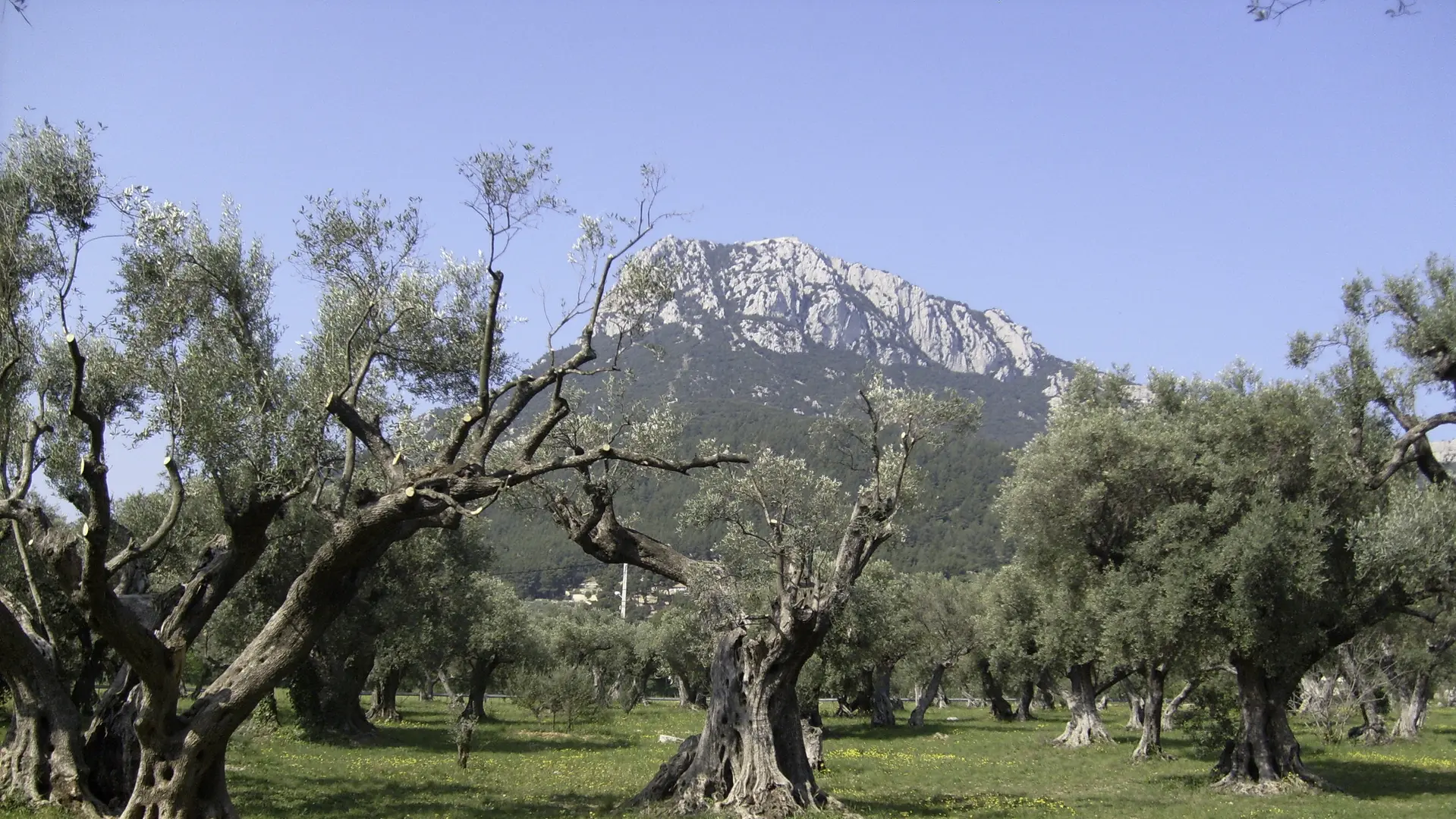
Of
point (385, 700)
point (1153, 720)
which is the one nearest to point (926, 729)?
point (1153, 720)

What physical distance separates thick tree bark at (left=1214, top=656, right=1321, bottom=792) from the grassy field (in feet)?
2.59

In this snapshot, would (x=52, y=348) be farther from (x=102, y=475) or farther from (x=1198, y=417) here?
(x=1198, y=417)

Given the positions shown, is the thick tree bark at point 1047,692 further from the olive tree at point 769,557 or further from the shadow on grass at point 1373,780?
the olive tree at point 769,557

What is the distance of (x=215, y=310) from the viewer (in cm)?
1697

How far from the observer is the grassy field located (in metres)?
20.3

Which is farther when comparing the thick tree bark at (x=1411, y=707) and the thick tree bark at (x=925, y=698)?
the thick tree bark at (x=925, y=698)

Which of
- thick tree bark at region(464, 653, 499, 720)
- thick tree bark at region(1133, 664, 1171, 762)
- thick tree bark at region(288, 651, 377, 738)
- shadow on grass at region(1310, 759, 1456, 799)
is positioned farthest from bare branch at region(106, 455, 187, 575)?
thick tree bark at region(464, 653, 499, 720)

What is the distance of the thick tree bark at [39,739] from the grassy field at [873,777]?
786 millimetres

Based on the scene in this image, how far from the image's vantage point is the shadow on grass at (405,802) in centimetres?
1853

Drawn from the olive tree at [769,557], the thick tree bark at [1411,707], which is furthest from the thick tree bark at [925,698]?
the olive tree at [769,557]

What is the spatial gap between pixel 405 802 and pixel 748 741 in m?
7.13

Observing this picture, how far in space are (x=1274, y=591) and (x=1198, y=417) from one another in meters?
4.91

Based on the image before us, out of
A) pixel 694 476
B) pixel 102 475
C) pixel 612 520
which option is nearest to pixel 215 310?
pixel 102 475

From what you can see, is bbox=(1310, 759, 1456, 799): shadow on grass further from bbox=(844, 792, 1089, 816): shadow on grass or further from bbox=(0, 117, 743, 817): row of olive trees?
bbox=(0, 117, 743, 817): row of olive trees
